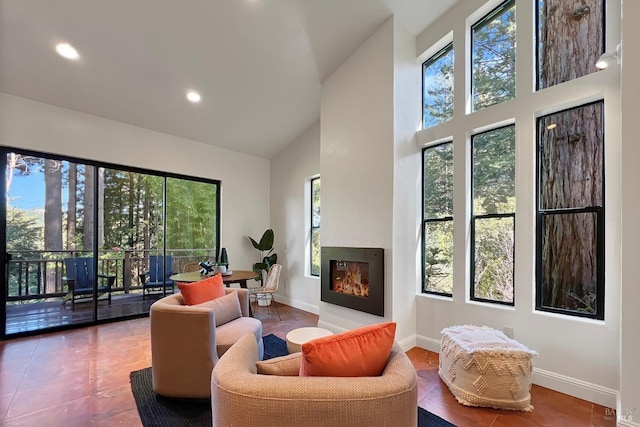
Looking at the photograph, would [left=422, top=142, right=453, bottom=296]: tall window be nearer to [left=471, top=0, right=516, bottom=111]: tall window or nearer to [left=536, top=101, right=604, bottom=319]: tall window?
[left=471, top=0, right=516, bottom=111]: tall window

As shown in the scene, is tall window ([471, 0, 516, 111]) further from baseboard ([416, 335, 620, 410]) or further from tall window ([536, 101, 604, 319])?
baseboard ([416, 335, 620, 410])

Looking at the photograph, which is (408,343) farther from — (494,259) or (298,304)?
(298,304)

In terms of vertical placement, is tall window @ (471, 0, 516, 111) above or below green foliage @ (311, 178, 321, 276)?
above

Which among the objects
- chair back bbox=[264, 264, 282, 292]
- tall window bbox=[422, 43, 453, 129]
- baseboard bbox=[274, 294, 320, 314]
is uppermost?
tall window bbox=[422, 43, 453, 129]

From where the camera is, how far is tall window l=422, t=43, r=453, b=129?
356cm

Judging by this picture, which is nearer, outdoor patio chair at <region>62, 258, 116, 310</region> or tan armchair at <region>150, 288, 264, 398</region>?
tan armchair at <region>150, 288, 264, 398</region>

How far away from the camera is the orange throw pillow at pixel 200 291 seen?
2.67m

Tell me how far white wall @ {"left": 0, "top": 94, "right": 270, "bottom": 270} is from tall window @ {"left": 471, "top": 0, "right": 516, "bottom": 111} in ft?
13.7

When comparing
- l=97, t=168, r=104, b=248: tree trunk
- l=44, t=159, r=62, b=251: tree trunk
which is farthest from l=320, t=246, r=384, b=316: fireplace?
l=44, t=159, r=62, b=251: tree trunk

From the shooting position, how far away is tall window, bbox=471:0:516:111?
305 centimetres

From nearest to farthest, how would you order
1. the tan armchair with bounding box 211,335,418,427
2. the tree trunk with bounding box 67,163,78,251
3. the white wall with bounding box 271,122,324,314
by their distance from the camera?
the tan armchair with bounding box 211,335,418,427 → the tree trunk with bounding box 67,163,78,251 → the white wall with bounding box 271,122,324,314

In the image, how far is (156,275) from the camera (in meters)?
5.04

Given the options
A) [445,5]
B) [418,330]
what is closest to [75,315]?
[418,330]

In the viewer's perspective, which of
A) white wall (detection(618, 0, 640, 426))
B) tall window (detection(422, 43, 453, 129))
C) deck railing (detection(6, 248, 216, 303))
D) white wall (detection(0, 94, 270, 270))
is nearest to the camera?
white wall (detection(618, 0, 640, 426))
